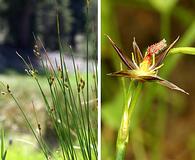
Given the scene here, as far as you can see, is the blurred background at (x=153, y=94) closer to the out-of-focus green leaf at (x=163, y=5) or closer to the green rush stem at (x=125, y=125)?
the out-of-focus green leaf at (x=163, y=5)

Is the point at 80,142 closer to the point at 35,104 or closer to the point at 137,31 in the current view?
the point at 35,104

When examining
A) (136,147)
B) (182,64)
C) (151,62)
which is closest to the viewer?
(151,62)

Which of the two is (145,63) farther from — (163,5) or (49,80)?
(163,5)

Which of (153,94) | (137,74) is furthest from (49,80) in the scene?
(153,94)

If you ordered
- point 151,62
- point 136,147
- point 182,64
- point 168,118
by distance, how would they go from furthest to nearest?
point 182,64 < point 168,118 < point 136,147 < point 151,62

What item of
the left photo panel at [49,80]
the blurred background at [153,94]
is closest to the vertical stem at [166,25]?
the blurred background at [153,94]

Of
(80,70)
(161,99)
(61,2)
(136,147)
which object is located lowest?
(136,147)

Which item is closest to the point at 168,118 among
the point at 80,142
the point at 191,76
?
the point at 191,76
